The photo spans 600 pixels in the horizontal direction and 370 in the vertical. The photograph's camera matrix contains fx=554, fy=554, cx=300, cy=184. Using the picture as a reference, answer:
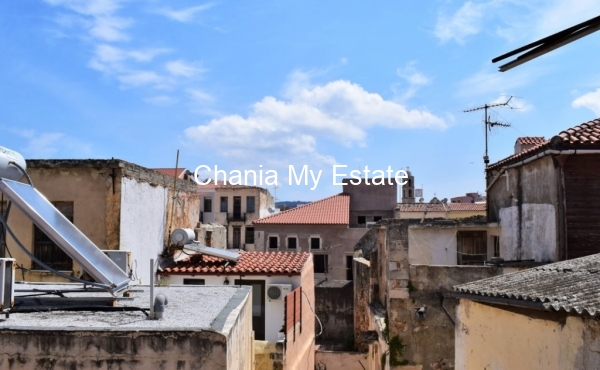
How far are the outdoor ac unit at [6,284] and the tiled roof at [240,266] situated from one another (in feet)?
30.0

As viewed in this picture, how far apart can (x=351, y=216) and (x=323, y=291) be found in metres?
12.3

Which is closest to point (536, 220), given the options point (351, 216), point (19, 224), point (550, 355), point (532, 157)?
point (532, 157)

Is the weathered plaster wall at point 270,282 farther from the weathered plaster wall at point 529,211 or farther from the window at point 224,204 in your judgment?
the window at point 224,204

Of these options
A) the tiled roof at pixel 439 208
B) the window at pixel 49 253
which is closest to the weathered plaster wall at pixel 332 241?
the tiled roof at pixel 439 208

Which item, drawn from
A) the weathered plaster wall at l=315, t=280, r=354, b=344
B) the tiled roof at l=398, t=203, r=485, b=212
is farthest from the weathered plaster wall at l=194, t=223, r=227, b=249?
the tiled roof at l=398, t=203, r=485, b=212

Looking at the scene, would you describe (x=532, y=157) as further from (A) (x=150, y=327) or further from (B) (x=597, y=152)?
(A) (x=150, y=327)

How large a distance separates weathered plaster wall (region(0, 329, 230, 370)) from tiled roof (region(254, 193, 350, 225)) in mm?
30055

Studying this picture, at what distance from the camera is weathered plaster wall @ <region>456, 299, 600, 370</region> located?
18.9ft

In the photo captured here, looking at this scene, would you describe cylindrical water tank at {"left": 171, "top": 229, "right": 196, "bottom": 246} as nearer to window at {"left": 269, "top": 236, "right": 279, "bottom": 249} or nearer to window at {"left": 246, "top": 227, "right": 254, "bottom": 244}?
window at {"left": 269, "top": 236, "right": 279, "bottom": 249}

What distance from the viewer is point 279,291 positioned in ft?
52.0

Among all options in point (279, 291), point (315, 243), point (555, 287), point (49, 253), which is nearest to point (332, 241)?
point (315, 243)

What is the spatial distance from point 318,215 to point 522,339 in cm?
3001

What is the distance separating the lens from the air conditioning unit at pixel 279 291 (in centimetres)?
1584

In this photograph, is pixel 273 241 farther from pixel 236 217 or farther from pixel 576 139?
pixel 576 139
